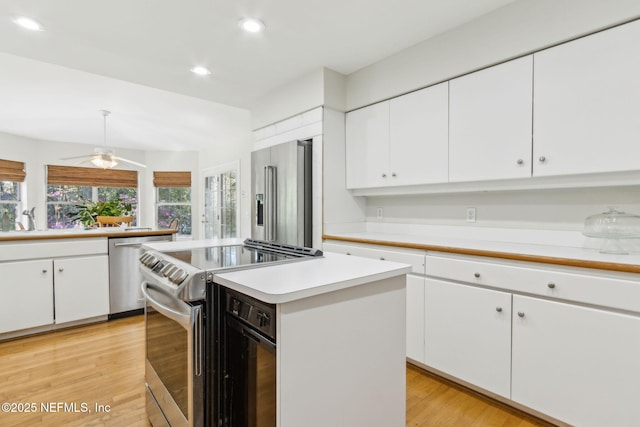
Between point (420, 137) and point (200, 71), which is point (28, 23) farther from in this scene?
point (420, 137)

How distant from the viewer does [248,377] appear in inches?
44.3

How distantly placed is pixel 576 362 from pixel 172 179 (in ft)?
22.7

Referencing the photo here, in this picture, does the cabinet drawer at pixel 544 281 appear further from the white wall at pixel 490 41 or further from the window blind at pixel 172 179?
the window blind at pixel 172 179

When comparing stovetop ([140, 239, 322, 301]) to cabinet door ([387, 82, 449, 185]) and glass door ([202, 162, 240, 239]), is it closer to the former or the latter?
cabinet door ([387, 82, 449, 185])

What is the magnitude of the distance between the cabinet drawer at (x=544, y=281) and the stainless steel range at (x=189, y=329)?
94 centimetres

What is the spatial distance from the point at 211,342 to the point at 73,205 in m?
6.51

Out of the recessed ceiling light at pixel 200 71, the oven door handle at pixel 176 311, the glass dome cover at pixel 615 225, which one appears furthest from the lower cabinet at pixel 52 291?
the glass dome cover at pixel 615 225

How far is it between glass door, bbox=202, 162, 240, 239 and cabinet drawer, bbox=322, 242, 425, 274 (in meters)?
3.00

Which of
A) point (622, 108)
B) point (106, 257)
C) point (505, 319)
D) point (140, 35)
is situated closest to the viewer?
point (622, 108)

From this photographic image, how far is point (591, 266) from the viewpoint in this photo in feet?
4.68

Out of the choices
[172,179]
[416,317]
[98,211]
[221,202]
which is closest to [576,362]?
[416,317]

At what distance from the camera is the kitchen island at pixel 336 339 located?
952mm

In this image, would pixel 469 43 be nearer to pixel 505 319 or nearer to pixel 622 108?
pixel 622 108

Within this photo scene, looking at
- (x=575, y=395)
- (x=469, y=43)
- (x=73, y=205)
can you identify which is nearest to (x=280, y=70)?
(x=469, y=43)
